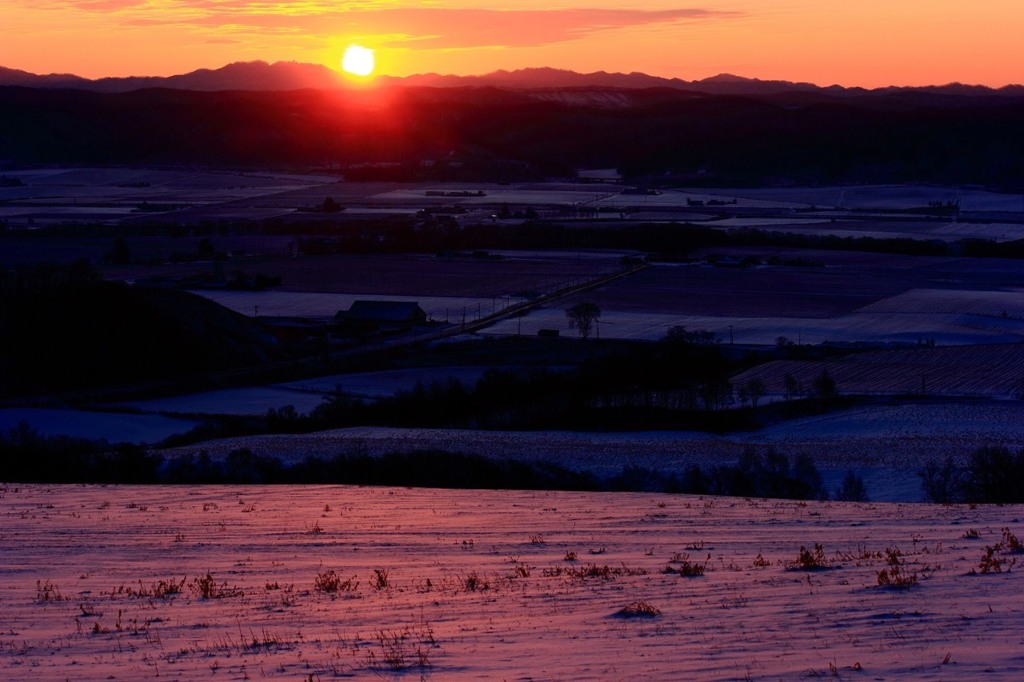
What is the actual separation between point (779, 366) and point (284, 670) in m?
21.0

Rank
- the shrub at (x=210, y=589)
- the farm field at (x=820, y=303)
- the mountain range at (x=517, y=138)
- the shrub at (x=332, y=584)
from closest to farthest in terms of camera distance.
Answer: the shrub at (x=210, y=589), the shrub at (x=332, y=584), the farm field at (x=820, y=303), the mountain range at (x=517, y=138)

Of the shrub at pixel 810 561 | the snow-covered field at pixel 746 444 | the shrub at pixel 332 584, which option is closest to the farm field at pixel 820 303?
the snow-covered field at pixel 746 444

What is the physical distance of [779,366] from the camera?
25438 millimetres

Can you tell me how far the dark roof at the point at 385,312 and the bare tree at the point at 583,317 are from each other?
13.6 feet

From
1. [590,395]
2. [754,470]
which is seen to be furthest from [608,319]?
[754,470]

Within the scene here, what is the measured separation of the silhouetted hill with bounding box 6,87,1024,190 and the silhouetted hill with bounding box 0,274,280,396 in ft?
231

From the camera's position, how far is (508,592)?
708 cm

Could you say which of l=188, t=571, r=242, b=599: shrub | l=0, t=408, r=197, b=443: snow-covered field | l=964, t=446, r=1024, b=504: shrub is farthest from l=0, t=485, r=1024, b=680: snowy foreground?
l=0, t=408, r=197, b=443: snow-covered field

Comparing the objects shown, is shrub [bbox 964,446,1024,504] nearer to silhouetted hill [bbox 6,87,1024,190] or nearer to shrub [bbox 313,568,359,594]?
shrub [bbox 313,568,359,594]

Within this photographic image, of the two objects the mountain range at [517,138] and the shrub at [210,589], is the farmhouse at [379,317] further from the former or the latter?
the mountain range at [517,138]

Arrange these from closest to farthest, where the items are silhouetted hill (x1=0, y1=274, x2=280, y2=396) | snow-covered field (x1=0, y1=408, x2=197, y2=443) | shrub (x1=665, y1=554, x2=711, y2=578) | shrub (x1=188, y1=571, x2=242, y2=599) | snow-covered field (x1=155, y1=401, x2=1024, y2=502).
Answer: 1. shrub (x1=188, y1=571, x2=242, y2=599)
2. shrub (x1=665, y1=554, x2=711, y2=578)
3. snow-covered field (x1=155, y1=401, x2=1024, y2=502)
4. snow-covered field (x1=0, y1=408, x2=197, y2=443)
5. silhouetted hill (x1=0, y1=274, x2=280, y2=396)

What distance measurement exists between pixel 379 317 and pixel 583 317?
553 centimetres

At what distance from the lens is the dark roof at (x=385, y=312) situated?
32.3 m

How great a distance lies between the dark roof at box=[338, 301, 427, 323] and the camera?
3234 centimetres
